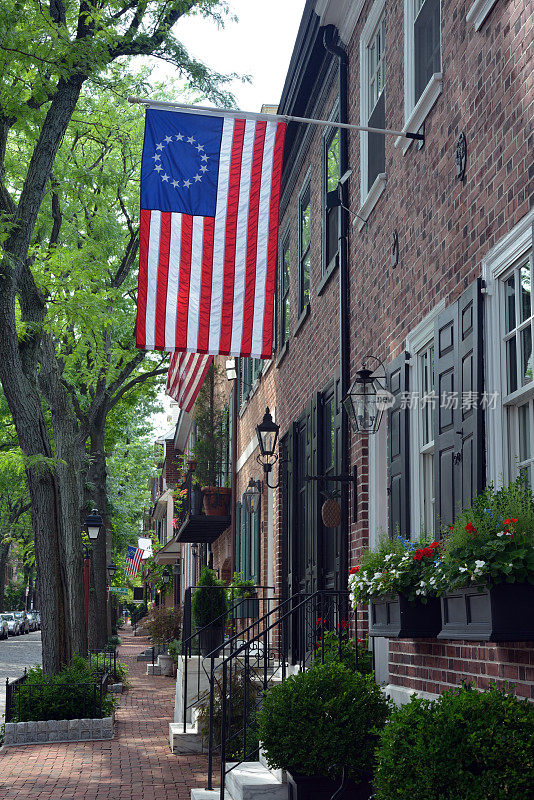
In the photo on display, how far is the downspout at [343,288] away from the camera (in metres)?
9.40

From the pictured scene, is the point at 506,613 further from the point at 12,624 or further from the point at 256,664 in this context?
the point at 12,624

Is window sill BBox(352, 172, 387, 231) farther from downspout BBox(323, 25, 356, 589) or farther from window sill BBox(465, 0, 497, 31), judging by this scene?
window sill BBox(465, 0, 497, 31)

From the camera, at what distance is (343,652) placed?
8352 mm

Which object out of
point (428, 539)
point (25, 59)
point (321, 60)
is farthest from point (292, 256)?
point (428, 539)

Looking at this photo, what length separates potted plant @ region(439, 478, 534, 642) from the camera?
14.3 feet

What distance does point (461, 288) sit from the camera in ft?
A: 20.3

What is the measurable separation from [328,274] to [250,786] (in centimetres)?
563

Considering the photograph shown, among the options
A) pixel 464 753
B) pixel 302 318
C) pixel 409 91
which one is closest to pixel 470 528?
pixel 464 753

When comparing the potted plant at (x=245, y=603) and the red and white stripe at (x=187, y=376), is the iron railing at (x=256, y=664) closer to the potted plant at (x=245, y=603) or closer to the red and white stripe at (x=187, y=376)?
the potted plant at (x=245, y=603)

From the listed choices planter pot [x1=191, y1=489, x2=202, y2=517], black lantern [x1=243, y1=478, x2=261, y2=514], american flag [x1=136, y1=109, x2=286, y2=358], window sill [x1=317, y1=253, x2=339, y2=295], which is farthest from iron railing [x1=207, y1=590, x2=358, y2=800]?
planter pot [x1=191, y1=489, x2=202, y2=517]

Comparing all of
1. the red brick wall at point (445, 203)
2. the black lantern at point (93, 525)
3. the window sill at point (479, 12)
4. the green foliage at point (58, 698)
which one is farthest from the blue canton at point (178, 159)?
the black lantern at point (93, 525)

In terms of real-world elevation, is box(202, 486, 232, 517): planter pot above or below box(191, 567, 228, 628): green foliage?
above

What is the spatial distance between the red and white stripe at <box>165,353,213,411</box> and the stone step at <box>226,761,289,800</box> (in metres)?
11.3

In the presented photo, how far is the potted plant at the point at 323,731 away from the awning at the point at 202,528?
14.7m
